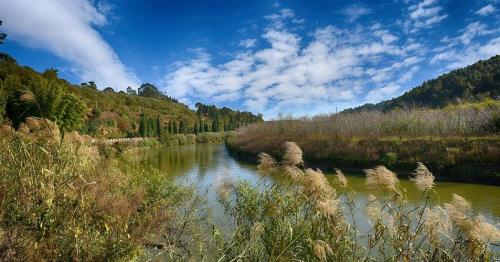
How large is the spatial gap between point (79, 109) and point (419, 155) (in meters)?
32.7

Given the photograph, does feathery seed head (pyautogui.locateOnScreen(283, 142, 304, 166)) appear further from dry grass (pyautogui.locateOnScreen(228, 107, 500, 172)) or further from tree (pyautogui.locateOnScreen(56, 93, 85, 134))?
tree (pyautogui.locateOnScreen(56, 93, 85, 134))

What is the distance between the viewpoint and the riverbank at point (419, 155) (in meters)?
18.1

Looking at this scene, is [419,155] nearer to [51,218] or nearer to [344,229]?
[344,229]

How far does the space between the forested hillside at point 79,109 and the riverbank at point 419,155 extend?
45.0 ft

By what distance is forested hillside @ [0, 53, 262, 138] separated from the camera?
39.8 feet

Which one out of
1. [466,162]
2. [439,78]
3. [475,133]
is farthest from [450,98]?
[466,162]

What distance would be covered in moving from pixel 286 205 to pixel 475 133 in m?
21.4

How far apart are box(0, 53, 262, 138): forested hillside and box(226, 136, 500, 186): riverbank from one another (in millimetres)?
13714

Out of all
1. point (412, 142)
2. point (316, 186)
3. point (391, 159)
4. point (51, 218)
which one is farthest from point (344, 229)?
point (412, 142)

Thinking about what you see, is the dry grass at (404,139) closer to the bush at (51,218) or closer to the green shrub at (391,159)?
the green shrub at (391,159)

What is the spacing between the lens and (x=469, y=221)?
13.3 ft

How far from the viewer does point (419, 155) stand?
20875 mm

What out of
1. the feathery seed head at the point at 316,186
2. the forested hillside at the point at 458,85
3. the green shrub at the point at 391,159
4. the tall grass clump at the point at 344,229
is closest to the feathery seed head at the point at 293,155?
the tall grass clump at the point at 344,229

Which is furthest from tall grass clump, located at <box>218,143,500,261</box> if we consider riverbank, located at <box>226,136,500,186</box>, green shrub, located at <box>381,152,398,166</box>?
green shrub, located at <box>381,152,398,166</box>
